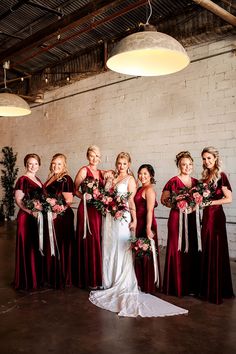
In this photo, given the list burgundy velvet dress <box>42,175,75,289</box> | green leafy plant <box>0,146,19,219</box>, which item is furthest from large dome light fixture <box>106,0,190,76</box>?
green leafy plant <box>0,146,19,219</box>

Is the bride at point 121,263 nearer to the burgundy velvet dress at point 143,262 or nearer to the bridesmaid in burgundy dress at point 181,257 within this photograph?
the burgundy velvet dress at point 143,262

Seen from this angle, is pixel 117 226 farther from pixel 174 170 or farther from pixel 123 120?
pixel 123 120

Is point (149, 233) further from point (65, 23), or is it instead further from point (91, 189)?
point (65, 23)

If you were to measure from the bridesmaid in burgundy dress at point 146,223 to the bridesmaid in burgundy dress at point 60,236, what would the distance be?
3.13 ft

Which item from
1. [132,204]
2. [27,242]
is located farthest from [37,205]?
[132,204]

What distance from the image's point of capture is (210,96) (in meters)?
6.74

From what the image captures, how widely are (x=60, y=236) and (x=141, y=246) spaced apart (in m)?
1.22

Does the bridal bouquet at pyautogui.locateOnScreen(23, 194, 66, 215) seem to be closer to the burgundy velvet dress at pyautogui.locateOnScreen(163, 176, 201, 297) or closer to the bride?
the bride

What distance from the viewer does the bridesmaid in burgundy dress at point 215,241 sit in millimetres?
4113

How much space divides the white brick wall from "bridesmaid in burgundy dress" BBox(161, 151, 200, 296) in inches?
93.0

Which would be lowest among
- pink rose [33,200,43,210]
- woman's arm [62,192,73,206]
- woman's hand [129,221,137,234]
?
woman's hand [129,221,137,234]

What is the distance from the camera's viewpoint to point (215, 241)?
163 inches

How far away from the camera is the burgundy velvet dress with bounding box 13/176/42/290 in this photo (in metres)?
4.66

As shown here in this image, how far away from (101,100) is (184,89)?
7.90 feet
